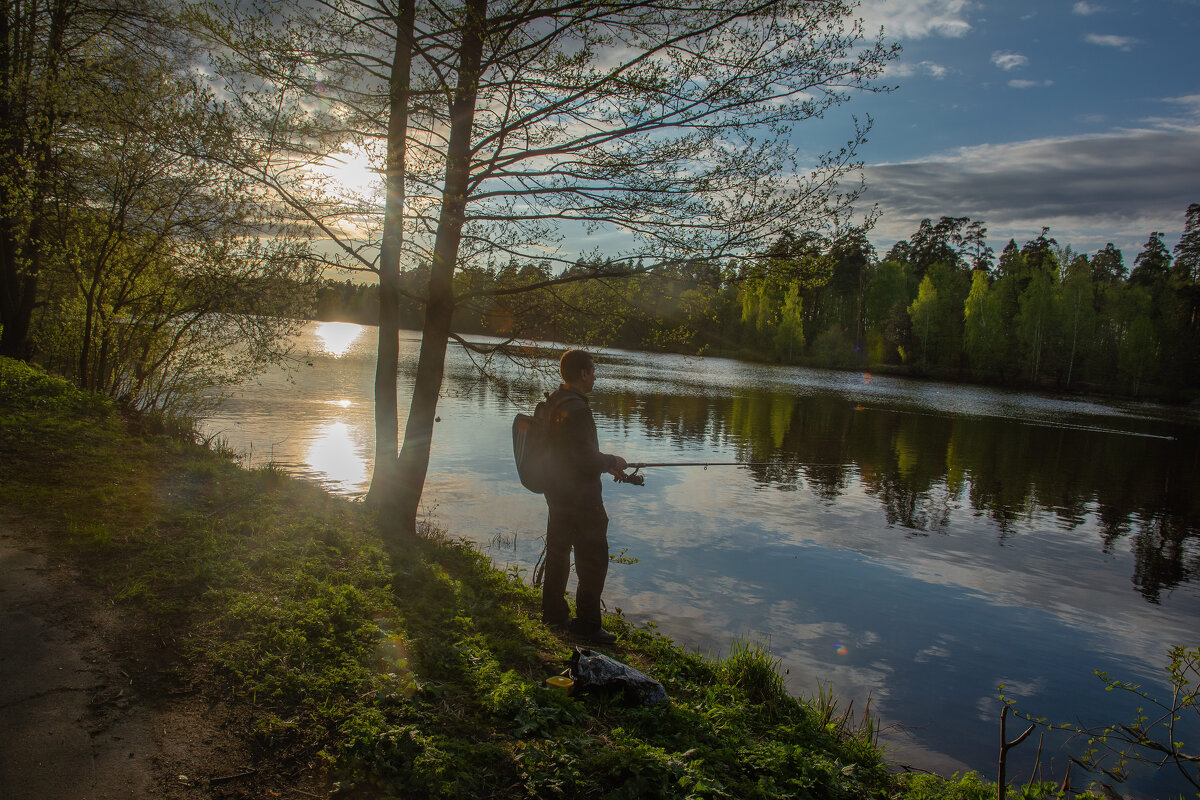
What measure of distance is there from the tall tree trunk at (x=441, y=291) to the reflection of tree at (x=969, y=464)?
4.28 metres

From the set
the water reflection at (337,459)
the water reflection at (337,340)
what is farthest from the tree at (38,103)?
the water reflection at (337,340)

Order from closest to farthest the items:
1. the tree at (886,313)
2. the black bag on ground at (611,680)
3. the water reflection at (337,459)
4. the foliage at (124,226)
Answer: the black bag on ground at (611,680) < the foliage at (124,226) < the water reflection at (337,459) < the tree at (886,313)

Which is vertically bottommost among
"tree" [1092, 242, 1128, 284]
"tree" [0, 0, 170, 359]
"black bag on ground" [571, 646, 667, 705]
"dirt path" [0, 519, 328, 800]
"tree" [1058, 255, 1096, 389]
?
"black bag on ground" [571, 646, 667, 705]

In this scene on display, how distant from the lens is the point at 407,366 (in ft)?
132


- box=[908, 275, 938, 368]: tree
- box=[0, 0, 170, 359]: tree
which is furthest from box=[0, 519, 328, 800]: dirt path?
box=[908, 275, 938, 368]: tree

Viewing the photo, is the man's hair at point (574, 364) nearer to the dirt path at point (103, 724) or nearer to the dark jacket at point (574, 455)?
the dark jacket at point (574, 455)

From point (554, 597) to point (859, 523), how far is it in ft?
33.4

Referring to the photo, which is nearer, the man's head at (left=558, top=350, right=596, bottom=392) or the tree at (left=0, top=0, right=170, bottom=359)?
the man's head at (left=558, top=350, right=596, bottom=392)

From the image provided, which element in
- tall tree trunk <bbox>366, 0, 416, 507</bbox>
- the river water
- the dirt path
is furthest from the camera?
the river water

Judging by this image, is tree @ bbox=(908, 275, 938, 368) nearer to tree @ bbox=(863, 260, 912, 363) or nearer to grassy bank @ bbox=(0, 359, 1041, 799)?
tree @ bbox=(863, 260, 912, 363)

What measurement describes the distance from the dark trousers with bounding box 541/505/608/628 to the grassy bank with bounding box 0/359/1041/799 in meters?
0.33

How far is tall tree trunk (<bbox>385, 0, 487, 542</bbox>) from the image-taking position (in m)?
7.08

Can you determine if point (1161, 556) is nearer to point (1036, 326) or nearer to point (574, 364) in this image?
point (574, 364)

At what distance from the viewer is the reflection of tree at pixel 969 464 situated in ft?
51.2
